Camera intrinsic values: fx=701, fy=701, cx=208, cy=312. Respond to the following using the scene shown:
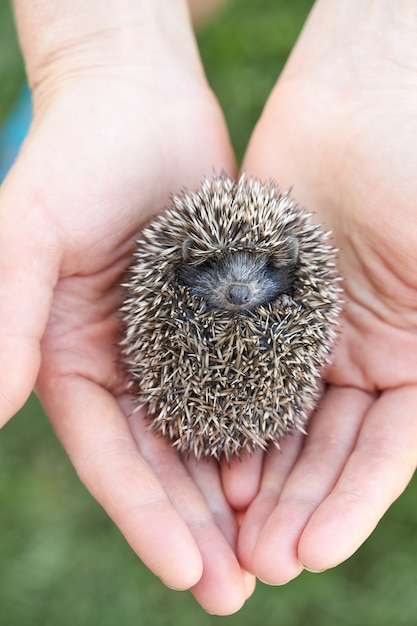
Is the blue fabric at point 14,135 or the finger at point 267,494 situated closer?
the finger at point 267,494

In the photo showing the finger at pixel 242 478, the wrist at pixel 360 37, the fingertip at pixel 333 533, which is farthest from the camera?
the wrist at pixel 360 37

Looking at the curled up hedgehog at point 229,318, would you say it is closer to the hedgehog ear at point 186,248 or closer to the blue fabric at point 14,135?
the hedgehog ear at point 186,248

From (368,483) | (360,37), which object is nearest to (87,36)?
(360,37)

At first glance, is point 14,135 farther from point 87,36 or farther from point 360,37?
point 360,37

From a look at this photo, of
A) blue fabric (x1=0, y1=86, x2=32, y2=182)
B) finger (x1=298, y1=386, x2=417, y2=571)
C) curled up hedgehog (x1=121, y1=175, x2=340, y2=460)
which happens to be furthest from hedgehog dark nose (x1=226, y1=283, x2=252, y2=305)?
blue fabric (x1=0, y1=86, x2=32, y2=182)

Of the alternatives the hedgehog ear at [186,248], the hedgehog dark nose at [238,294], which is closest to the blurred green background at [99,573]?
the hedgehog dark nose at [238,294]

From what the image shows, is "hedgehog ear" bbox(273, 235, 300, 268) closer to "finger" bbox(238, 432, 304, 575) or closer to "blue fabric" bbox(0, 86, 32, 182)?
"finger" bbox(238, 432, 304, 575)
